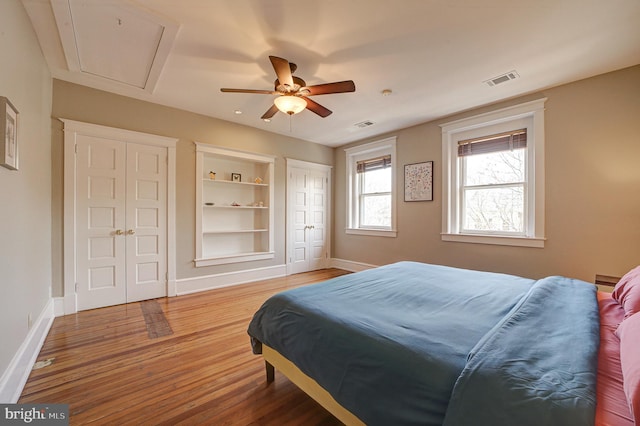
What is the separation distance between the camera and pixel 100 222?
328cm

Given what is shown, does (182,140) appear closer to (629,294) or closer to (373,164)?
(373,164)

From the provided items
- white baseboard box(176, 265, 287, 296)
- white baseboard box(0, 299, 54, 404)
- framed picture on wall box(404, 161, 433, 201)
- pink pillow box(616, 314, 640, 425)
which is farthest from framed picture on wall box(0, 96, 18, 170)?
framed picture on wall box(404, 161, 433, 201)

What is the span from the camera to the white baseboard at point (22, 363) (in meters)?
1.56

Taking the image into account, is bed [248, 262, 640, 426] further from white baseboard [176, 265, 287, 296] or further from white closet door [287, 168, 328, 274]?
white closet door [287, 168, 328, 274]

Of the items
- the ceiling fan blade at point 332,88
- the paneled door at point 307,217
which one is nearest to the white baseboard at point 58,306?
the paneled door at point 307,217

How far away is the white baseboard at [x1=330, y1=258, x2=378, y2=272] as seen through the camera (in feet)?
17.2

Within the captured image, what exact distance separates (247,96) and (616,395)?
3772 millimetres

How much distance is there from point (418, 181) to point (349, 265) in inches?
87.9

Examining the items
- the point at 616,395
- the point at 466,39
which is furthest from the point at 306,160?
the point at 616,395

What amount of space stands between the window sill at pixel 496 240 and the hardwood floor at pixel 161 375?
3.07 m

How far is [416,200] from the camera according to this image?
4375 millimetres

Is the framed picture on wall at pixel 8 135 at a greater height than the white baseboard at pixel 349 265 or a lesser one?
greater

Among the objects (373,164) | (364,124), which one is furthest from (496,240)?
Answer: (364,124)

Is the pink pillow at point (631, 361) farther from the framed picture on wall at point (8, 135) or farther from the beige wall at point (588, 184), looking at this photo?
the framed picture on wall at point (8, 135)
